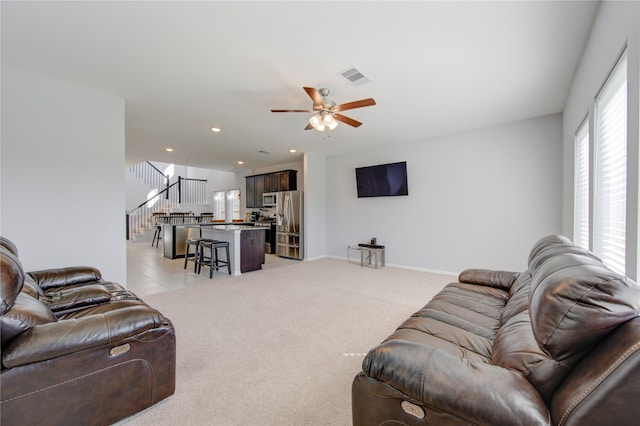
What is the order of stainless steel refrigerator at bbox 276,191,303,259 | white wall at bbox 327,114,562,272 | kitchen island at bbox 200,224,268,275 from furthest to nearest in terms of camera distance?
stainless steel refrigerator at bbox 276,191,303,259 → kitchen island at bbox 200,224,268,275 → white wall at bbox 327,114,562,272

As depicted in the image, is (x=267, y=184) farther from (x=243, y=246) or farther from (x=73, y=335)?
(x=73, y=335)

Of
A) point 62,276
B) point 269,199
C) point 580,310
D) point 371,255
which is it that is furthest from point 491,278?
point 269,199

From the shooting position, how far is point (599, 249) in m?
2.13

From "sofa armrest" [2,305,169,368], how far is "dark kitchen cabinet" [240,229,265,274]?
3.59 metres

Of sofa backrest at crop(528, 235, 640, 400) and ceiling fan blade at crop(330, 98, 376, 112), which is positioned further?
ceiling fan blade at crop(330, 98, 376, 112)

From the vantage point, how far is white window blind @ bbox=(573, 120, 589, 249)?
8.94ft

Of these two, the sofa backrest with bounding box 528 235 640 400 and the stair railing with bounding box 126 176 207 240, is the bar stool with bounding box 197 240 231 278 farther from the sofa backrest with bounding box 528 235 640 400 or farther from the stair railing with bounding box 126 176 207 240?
the stair railing with bounding box 126 176 207 240

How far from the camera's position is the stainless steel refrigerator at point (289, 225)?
6.73 metres

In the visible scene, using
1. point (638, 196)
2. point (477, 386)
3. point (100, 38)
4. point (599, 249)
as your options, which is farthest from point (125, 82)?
point (599, 249)

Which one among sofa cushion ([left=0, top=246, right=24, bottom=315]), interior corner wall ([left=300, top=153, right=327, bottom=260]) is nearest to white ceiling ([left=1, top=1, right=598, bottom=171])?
sofa cushion ([left=0, top=246, right=24, bottom=315])

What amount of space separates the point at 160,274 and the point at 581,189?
21.5 ft

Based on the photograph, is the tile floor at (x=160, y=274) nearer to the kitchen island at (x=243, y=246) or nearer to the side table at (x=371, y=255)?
the kitchen island at (x=243, y=246)

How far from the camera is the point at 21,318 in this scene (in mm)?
1288

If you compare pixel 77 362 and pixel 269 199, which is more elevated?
pixel 269 199
